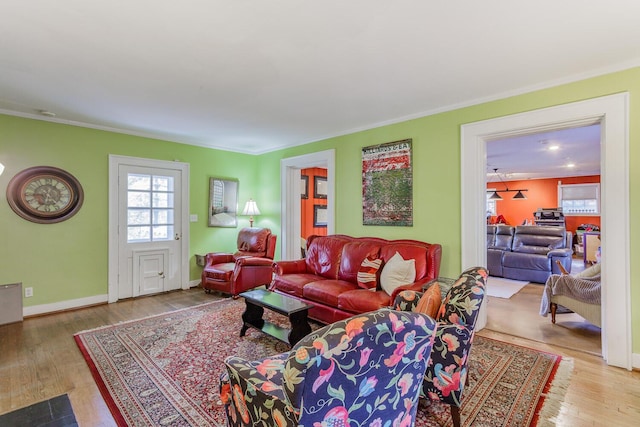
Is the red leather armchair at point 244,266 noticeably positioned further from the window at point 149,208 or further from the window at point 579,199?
the window at point 579,199

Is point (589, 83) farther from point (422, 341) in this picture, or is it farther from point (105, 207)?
point (105, 207)

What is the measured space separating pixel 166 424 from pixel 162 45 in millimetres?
2482

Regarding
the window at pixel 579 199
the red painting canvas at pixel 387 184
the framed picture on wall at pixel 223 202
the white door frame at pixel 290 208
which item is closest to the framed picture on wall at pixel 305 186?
the white door frame at pixel 290 208

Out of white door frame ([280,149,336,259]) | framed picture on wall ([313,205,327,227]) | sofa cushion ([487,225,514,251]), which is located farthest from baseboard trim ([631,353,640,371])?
framed picture on wall ([313,205,327,227])

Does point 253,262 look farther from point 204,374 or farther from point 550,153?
point 550,153

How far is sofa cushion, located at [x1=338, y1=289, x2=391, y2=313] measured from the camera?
9.43 feet

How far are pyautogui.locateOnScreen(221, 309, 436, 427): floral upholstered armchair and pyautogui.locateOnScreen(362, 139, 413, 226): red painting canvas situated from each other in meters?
2.75

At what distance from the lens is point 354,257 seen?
3.72m

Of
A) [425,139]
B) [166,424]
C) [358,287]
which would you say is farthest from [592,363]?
[166,424]

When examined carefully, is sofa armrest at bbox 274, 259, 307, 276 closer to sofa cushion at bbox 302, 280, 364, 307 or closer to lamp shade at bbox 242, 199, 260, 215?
sofa cushion at bbox 302, 280, 364, 307

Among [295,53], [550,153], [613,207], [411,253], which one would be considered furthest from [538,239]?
[295,53]

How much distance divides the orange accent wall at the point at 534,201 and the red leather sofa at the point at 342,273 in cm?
898

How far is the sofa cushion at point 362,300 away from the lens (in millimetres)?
2874

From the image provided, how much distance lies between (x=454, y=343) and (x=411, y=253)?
5.50 feet
